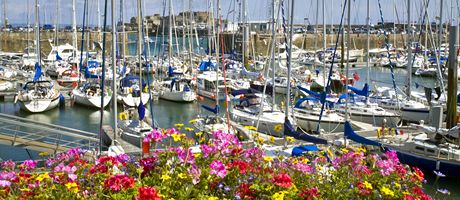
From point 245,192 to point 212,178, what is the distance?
1.56ft

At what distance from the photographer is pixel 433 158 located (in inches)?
680

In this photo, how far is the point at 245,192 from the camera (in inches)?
219

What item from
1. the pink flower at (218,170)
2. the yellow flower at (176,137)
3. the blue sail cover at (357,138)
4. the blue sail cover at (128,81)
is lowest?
the blue sail cover at (357,138)

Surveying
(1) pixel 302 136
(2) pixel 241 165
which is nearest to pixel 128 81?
(1) pixel 302 136

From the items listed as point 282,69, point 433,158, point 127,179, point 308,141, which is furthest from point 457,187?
point 282,69

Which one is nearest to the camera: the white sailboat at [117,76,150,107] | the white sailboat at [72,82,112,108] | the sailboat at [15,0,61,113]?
the sailboat at [15,0,61,113]

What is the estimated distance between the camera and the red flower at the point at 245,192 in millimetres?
5520

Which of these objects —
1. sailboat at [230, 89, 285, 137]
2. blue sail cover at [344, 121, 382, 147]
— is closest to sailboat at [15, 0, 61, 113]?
sailboat at [230, 89, 285, 137]

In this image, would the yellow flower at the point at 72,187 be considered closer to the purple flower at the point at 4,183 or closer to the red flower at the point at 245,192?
the purple flower at the point at 4,183

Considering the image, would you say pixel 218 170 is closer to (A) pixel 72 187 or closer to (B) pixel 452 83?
(A) pixel 72 187

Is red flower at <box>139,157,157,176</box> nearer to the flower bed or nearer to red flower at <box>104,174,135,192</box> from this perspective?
the flower bed

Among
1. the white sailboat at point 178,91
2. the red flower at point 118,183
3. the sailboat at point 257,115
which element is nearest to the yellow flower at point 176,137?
the red flower at point 118,183

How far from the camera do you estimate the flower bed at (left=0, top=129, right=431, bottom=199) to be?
5.30m

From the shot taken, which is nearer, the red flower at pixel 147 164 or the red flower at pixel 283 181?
the red flower at pixel 283 181
